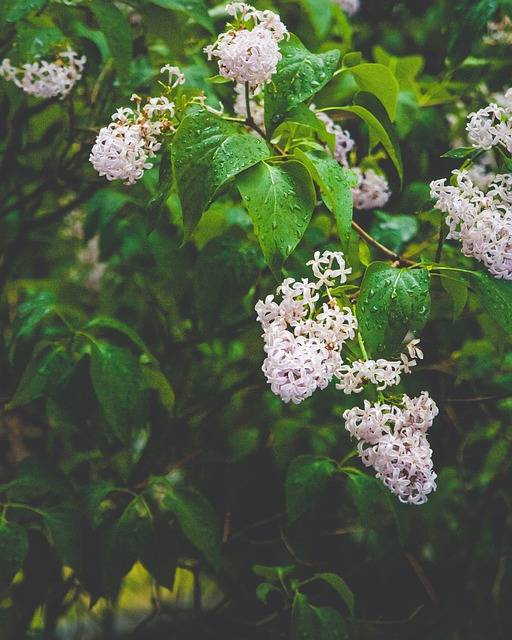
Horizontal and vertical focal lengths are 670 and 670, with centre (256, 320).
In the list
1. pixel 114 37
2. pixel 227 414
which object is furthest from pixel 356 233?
pixel 227 414

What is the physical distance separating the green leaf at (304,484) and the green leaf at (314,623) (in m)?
0.15

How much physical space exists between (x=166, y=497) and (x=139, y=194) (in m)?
0.65

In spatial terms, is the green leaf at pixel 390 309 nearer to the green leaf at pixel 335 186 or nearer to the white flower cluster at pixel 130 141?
the green leaf at pixel 335 186

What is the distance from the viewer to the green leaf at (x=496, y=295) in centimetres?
74

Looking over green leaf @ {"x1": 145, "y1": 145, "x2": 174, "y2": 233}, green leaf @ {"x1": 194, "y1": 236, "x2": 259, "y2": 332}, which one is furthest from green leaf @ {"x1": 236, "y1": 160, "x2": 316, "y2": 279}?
green leaf @ {"x1": 194, "y1": 236, "x2": 259, "y2": 332}

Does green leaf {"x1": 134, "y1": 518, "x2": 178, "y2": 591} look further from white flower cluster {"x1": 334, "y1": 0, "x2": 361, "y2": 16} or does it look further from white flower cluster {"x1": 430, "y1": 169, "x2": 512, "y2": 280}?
white flower cluster {"x1": 334, "y1": 0, "x2": 361, "y2": 16}

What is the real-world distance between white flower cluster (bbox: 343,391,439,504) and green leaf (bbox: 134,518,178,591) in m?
0.45

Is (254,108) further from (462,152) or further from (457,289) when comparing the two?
(457,289)

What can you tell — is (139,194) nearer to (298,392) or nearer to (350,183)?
(350,183)

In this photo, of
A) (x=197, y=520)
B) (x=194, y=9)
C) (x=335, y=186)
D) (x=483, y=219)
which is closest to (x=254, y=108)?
(x=194, y=9)

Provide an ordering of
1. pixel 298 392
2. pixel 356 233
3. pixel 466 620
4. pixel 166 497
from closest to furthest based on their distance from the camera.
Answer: pixel 298 392 < pixel 356 233 < pixel 166 497 < pixel 466 620

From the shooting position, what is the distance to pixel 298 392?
654 millimetres

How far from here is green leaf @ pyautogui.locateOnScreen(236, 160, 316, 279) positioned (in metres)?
0.69

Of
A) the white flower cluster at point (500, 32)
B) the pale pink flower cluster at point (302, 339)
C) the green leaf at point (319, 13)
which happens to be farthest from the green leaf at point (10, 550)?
the white flower cluster at point (500, 32)
